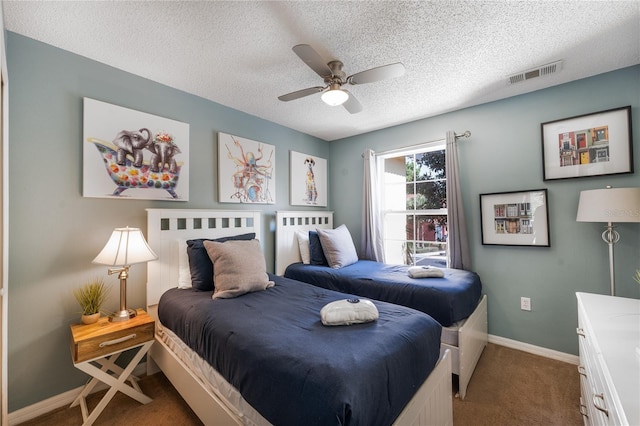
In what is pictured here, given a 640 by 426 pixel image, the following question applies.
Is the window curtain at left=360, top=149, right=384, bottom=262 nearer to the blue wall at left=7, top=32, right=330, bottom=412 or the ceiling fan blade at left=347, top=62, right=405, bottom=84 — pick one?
the ceiling fan blade at left=347, top=62, right=405, bottom=84

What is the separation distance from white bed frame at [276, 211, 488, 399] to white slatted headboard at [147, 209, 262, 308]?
31.7 inches

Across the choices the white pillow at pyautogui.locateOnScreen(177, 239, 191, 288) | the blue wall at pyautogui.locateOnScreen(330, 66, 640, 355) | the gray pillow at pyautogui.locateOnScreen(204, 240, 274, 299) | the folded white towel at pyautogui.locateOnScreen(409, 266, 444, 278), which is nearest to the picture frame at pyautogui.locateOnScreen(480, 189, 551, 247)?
the blue wall at pyautogui.locateOnScreen(330, 66, 640, 355)

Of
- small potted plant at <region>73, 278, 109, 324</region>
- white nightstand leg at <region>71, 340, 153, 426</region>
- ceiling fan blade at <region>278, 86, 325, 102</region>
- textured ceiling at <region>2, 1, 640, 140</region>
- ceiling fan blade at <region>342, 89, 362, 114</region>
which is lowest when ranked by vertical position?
white nightstand leg at <region>71, 340, 153, 426</region>

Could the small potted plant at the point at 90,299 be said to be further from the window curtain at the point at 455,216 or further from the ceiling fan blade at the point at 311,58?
the window curtain at the point at 455,216

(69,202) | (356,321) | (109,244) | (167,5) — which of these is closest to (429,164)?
(356,321)

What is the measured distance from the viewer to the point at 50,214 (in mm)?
1867

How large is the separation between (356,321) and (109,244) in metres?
1.80

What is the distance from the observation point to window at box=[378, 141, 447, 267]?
331 centimetres

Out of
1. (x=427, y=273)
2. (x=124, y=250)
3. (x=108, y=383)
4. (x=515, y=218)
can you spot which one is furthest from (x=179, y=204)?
(x=515, y=218)

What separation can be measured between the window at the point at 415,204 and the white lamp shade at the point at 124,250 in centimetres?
294

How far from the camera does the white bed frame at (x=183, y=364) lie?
1.32 m

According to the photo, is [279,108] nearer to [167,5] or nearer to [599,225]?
[167,5]

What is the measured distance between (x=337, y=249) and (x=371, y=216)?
81cm

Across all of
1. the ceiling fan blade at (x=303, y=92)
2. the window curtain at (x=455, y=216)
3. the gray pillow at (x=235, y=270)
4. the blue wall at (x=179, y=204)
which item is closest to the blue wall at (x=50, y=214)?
the blue wall at (x=179, y=204)
